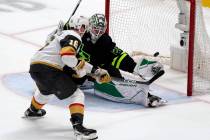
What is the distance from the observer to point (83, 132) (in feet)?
10.8

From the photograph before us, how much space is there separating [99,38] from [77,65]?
0.68 meters

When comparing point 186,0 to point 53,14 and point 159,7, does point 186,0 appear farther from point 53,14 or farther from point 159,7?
point 53,14

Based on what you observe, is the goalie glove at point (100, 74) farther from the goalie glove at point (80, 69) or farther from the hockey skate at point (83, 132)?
the hockey skate at point (83, 132)

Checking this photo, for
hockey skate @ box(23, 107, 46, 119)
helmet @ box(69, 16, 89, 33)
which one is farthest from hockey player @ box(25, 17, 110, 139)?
hockey skate @ box(23, 107, 46, 119)

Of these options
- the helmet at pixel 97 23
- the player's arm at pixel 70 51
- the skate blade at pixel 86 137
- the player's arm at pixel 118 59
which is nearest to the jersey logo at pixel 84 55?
the player's arm at pixel 118 59

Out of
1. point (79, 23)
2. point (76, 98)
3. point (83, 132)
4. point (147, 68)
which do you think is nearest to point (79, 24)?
point (79, 23)

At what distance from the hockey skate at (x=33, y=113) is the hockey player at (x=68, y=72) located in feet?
0.46

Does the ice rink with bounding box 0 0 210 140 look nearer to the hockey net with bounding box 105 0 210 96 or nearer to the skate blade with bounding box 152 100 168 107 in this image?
the skate blade with bounding box 152 100 168 107

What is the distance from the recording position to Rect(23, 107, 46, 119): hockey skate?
363 centimetres

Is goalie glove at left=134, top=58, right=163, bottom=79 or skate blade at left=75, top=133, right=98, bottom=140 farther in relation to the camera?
goalie glove at left=134, top=58, right=163, bottom=79

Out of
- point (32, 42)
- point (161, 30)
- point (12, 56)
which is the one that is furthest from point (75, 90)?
point (32, 42)

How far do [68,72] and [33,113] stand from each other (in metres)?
Answer: 0.36

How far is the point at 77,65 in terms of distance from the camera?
337 cm

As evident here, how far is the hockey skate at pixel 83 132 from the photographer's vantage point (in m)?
3.28
